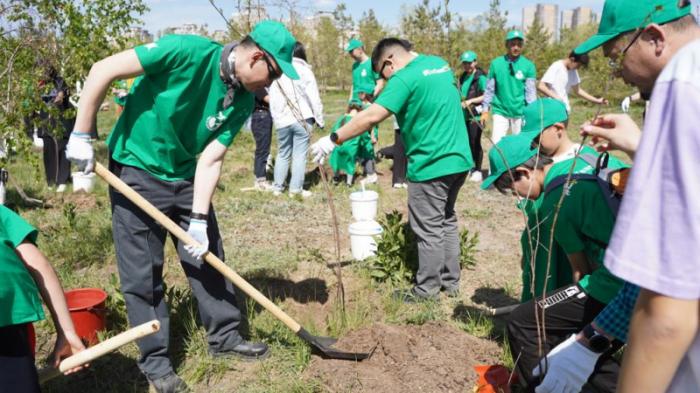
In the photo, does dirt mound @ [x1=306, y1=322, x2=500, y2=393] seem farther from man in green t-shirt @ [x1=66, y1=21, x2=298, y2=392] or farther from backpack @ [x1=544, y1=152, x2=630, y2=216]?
backpack @ [x1=544, y1=152, x2=630, y2=216]

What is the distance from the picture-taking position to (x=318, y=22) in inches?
969

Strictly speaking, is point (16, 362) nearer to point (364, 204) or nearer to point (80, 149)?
point (80, 149)

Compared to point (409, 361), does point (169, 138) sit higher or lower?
higher

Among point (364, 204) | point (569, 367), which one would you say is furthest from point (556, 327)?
point (364, 204)

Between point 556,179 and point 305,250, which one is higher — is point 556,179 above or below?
above

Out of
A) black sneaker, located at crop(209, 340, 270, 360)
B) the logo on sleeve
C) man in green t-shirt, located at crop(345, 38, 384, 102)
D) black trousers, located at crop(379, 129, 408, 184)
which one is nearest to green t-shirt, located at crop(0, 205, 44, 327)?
the logo on sleeve

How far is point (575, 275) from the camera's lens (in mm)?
2629

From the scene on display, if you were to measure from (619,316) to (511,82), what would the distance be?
5.59m

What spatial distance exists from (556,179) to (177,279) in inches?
123

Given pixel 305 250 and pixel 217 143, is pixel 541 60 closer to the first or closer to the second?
pixel 305 250

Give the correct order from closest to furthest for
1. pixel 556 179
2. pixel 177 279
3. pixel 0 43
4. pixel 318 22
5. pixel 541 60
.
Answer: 1. pixel 556 179
2. pixel 0 43
3. pixel 177 279
4. pixel 541 60
5. pixel 318 22

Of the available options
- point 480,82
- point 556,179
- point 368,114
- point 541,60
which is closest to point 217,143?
point 368,114

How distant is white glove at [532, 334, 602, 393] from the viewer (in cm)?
217

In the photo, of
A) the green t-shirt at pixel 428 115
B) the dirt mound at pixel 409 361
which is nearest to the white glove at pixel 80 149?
the dirt mound at pixel 409 361
